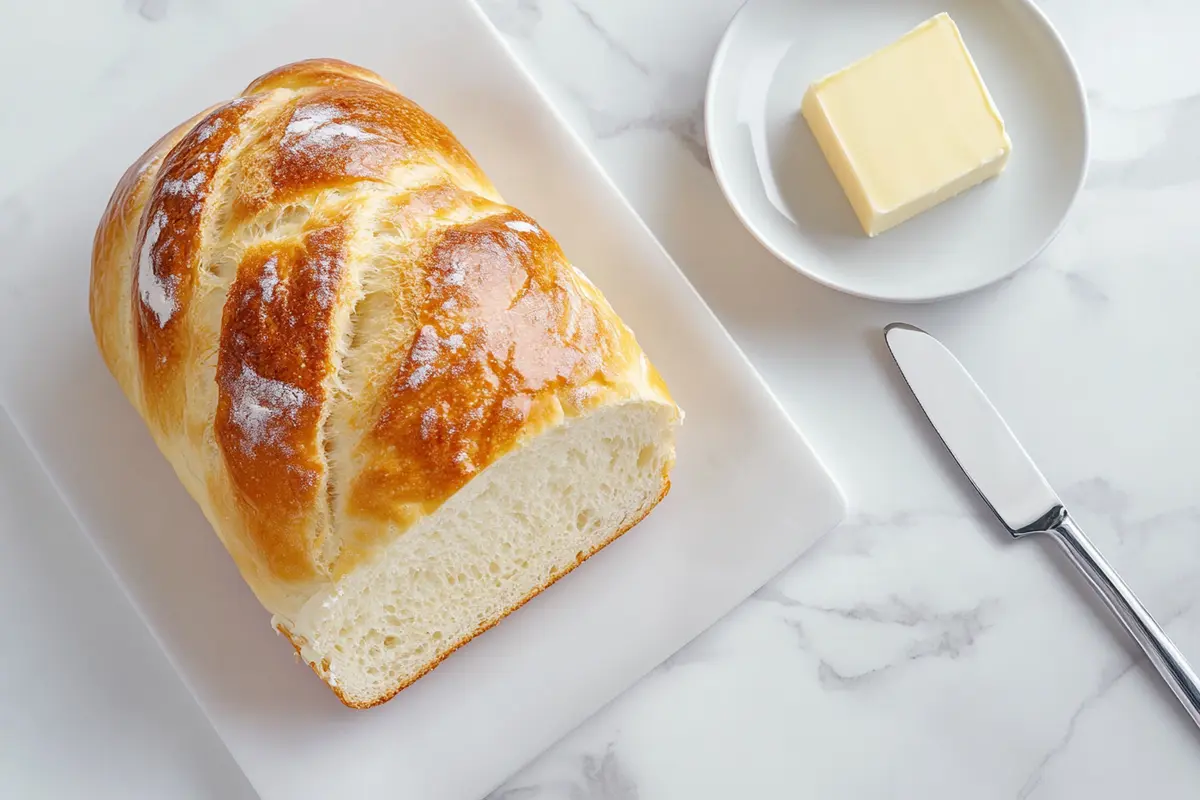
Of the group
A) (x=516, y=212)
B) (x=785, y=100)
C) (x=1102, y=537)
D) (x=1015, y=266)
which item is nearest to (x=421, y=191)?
(x=516, y=212)

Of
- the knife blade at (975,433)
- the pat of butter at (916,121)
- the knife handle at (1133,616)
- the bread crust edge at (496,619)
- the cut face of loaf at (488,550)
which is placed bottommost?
the knife handle at (1133,616)

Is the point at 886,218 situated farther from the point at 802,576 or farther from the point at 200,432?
the point at 200,432

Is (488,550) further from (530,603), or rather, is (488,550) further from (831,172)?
(831,172)

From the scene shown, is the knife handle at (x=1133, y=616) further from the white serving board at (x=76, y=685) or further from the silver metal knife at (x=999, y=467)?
the white serving board at (x=76, y=685)

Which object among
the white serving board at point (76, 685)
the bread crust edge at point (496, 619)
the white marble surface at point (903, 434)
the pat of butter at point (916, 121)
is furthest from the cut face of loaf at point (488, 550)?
the pat of butter at point (916, 121)

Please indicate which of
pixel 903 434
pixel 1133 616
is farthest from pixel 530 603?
pixel 1133 616

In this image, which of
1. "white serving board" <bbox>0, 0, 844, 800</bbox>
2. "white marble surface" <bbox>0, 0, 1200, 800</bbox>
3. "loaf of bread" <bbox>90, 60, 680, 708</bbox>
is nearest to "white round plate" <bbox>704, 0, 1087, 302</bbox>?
"white marble surface" <bbox>0, 0, 1200, 800</bbox>

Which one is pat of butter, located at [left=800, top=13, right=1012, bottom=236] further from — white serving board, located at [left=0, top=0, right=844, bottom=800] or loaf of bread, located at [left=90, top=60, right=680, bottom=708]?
loaf of bread, located at [left=90, top=60, right=680, bottom=708]
